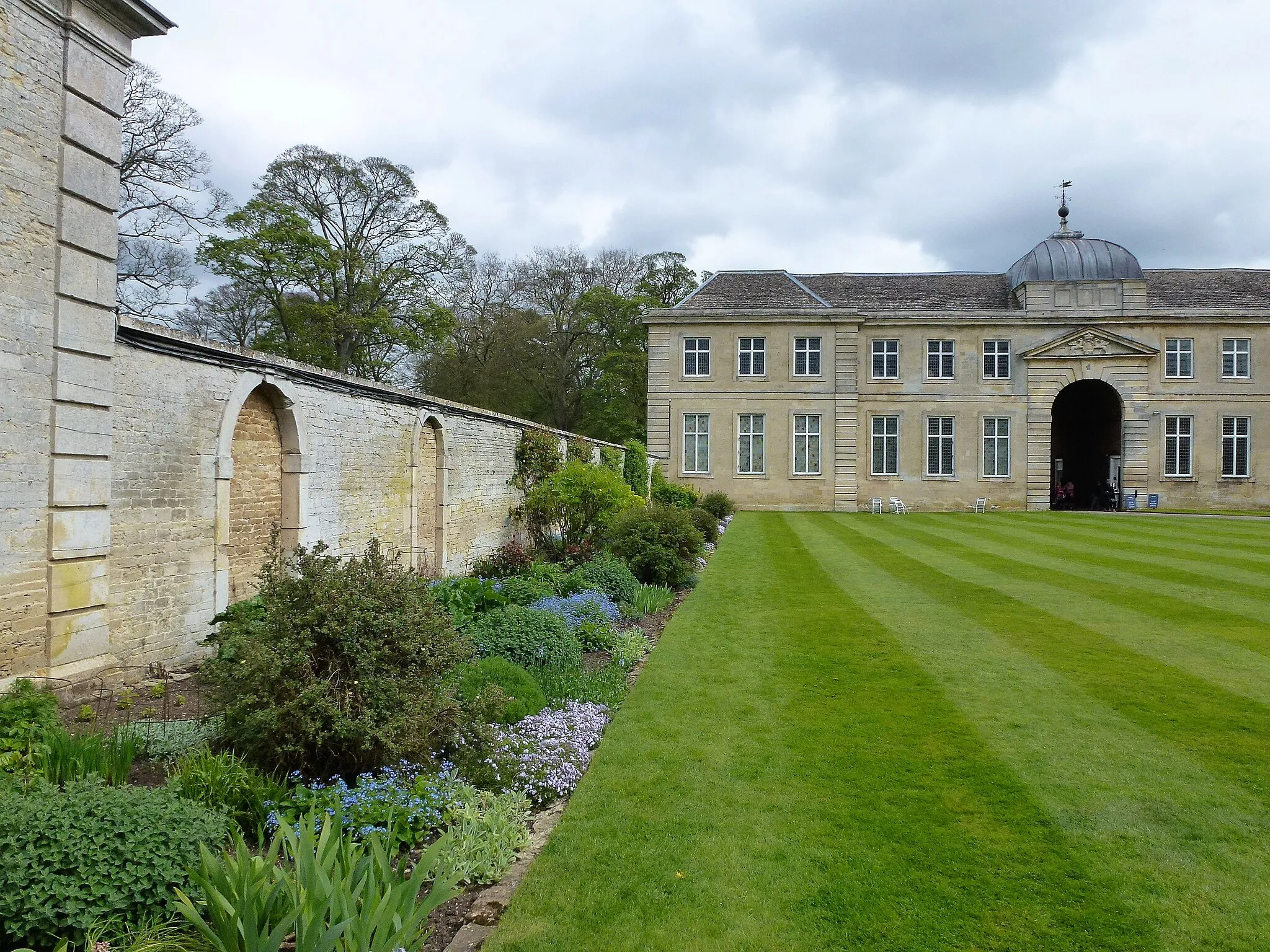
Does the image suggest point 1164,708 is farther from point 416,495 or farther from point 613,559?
point 416,495

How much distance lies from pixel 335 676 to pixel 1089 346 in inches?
1335

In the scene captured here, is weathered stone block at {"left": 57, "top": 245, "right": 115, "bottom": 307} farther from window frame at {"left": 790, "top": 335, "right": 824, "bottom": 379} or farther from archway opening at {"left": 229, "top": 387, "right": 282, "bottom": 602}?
window frame at {"left": 790, "top": 335, "right": 824, "bottom": 379}

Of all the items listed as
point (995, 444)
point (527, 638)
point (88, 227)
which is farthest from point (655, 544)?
point (995, 444)

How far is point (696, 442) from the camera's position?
32156mm

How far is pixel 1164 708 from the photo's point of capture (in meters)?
6.14

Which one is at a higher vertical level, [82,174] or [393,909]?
[82,174]

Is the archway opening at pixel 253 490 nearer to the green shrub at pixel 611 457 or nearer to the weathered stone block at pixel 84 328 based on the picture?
the weathered stone block at pixel 84 328

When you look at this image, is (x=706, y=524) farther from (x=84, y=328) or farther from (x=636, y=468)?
(x=84, y=328)

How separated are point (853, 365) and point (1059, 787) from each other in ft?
92.4

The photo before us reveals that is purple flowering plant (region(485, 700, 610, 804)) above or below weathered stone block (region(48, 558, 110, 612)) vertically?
below

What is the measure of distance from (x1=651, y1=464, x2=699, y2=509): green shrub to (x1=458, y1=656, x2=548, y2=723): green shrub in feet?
59.7

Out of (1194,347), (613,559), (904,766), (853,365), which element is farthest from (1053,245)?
(904,766)

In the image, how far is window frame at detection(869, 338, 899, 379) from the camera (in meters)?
31.9

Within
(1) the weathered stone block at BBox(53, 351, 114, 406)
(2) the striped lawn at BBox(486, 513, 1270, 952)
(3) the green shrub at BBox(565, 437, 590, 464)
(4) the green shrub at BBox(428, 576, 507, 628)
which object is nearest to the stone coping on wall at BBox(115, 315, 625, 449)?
(1) the weathered stone block at BBox(53, 351, 114, 406)
